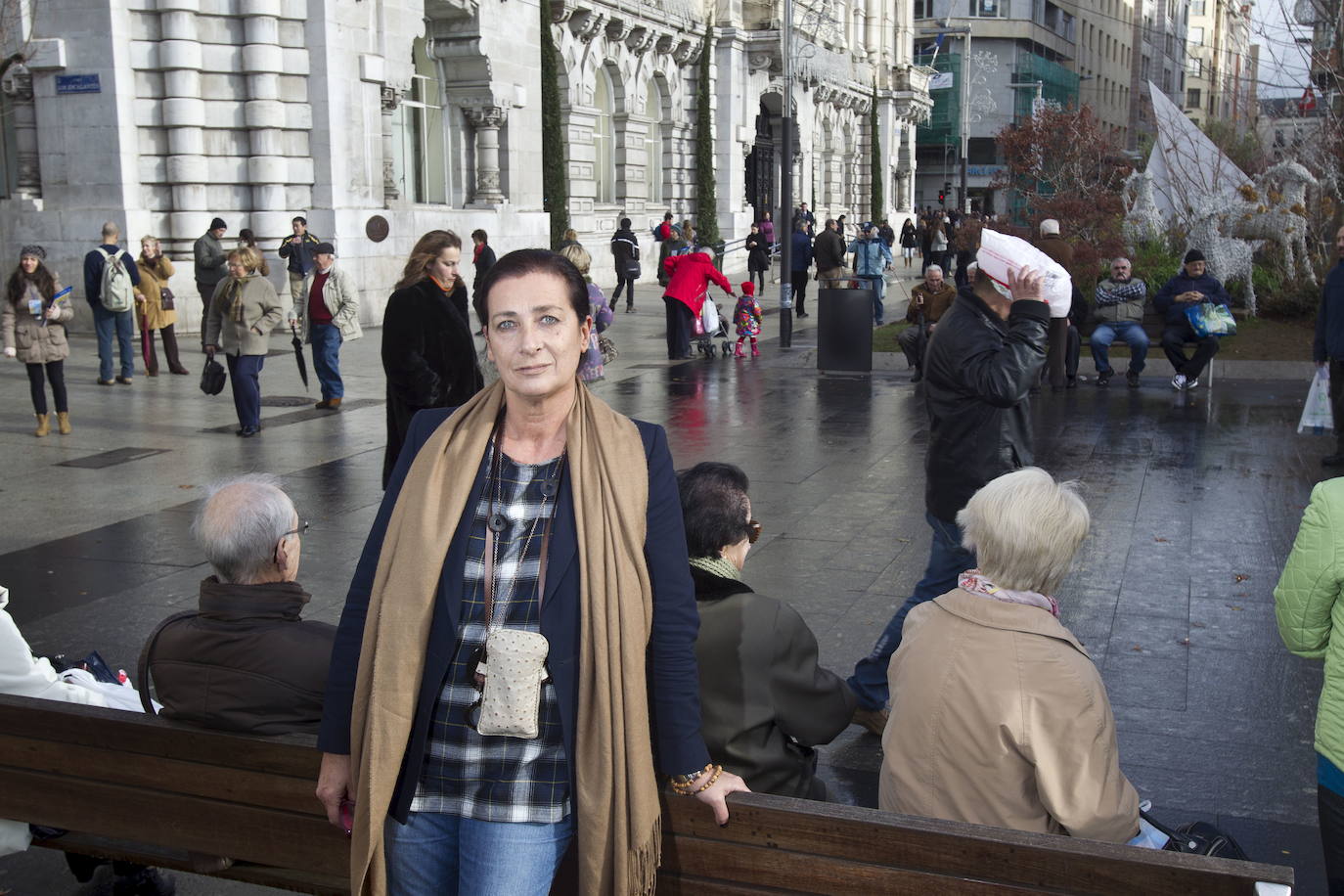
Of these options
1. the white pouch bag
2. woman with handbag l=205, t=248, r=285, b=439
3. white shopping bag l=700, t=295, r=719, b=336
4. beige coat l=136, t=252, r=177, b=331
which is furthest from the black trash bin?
the white pouch bag

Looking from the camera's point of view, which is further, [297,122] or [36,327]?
[297,122]

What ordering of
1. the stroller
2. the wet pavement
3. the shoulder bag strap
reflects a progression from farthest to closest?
1. the stroller
2. the wet pavement
3. the shoulder bag strap

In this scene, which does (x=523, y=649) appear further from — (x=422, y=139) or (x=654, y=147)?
(x=654, y=147)

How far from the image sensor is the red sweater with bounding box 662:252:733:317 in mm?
17031

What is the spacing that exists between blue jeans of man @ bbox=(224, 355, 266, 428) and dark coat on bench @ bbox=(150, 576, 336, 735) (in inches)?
333

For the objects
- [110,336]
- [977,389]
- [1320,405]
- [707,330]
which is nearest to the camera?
[977,389]

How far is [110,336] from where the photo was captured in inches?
572

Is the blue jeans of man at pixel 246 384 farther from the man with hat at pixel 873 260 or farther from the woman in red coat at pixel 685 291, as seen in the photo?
the man with hat at pixel 873 260

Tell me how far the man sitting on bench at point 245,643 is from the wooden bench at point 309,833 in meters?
0.08

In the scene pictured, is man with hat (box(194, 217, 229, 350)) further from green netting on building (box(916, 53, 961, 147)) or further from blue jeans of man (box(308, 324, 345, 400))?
green netting on building (box(916, 53, 961, 147))

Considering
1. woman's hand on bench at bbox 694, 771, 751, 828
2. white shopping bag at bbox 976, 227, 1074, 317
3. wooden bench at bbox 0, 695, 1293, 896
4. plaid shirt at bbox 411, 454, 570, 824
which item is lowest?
wooden bench at bbox 0, 695, 1293, 896

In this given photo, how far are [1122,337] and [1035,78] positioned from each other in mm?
62376

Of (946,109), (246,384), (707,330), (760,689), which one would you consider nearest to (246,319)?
(246,384)

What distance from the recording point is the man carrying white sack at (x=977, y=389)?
4648 mm
